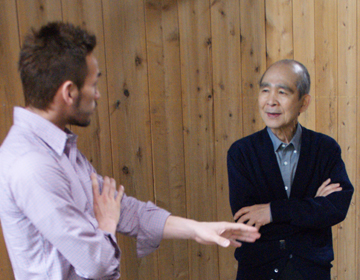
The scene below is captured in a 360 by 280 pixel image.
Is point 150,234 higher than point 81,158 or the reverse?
the reverse

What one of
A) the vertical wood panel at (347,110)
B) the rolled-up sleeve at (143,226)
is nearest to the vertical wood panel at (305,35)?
the vertical wood panel at (347,110)

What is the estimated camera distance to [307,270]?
1598 mm

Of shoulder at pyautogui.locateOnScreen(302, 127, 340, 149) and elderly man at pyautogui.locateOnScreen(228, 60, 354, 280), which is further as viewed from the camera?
shoulder at pyautogui.locateOnScreen(302, 127, 340, 149)

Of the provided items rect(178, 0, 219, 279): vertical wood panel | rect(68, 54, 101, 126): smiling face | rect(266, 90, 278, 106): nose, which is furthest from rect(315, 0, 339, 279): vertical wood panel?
rect(68, 54, 101, 126): smiling face

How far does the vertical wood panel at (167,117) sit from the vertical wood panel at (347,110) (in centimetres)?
144

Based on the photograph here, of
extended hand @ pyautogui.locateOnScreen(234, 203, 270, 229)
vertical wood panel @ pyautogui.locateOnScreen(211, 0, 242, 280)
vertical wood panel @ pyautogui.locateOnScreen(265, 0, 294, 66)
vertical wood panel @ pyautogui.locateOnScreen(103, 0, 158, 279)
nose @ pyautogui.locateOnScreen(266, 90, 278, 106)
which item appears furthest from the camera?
vertical wood panel @ pyautogui.locateOnScreen(265, 0, 294, 66)

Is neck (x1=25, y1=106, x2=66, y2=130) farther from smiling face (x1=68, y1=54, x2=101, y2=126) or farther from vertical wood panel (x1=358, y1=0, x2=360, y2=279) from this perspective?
vertical wood panel (x1=358, y1=0, x2=360, y2=279)

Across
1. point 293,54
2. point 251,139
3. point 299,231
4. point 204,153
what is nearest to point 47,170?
point 251,139

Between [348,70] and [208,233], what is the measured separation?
2.25m

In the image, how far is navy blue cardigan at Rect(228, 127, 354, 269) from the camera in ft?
5.19

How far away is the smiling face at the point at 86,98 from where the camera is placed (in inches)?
42.6

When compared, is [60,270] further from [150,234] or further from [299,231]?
[299,231]

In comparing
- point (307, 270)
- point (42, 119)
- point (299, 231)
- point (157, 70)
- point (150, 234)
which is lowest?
point (307, 270)

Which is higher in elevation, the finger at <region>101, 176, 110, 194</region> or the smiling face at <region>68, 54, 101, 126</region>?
the smiling face at <region>68, 54, 101, 126</region>
